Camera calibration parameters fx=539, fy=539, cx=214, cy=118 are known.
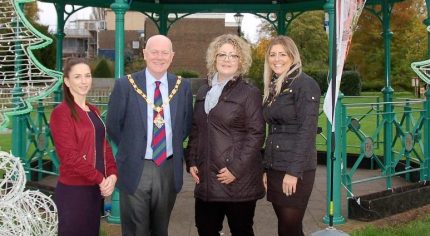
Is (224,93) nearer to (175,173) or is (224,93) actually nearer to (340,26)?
(175,173)

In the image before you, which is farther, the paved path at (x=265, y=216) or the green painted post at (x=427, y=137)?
the green painted post at (x=427, y=137)

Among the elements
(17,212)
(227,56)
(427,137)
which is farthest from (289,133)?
(427,137)

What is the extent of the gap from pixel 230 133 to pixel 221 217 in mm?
702

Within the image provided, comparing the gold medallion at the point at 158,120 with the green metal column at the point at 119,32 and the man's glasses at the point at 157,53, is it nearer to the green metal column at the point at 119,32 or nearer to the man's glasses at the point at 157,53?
the man's glasses at the point at 157,53

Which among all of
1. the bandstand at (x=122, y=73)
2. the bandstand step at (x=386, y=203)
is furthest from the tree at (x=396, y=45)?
the bandstand step at (x=386, y=203)

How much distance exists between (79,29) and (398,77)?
48.0 m

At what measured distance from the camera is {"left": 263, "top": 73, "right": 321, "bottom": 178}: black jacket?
3643 mm

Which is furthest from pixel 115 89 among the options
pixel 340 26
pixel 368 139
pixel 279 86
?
pixel 368 139

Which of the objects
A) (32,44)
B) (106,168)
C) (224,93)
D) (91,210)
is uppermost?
(32,44)

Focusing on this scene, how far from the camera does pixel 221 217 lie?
4.08 m

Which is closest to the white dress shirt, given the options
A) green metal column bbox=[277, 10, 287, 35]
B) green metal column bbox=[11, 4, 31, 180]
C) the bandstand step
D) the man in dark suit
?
the man in dark suit

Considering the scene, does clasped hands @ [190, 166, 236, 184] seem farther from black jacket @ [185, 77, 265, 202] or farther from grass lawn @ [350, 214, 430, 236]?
grass lawn @ [350, 214, 430, 236]

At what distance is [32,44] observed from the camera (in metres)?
4.47

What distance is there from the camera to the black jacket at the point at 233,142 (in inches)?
149
